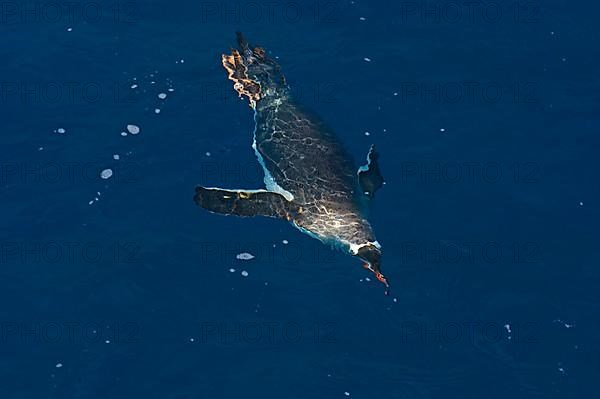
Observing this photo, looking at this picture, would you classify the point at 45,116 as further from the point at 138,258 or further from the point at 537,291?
the point at 537,291

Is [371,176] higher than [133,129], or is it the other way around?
[371,176]

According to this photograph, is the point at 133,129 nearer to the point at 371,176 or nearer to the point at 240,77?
Answer: the point at 240,77

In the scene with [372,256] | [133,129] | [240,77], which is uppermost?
[240,77]

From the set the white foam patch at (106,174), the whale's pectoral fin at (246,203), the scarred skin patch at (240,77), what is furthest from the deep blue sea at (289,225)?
the whale's pectoral fin at (246,203)

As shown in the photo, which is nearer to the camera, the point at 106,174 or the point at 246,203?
the point at 246,203

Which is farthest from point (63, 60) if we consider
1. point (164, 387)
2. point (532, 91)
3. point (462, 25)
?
point (532, 91)

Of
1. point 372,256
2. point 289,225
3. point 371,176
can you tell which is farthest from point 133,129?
point 372,256

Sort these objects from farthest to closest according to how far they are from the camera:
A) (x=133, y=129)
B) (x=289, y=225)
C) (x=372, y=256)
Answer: (x=133, y=129) < (x=289, y=225) < (x=372, y=256)
